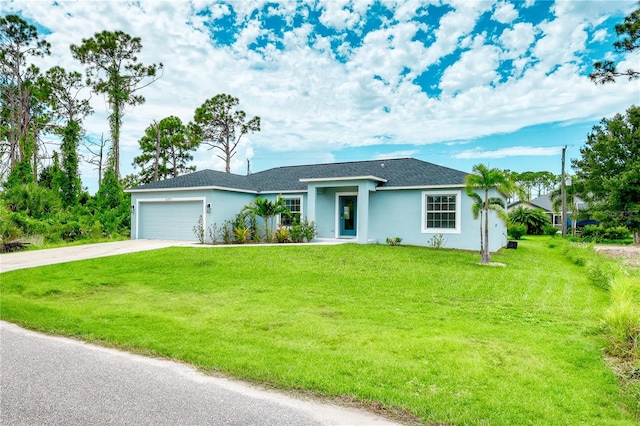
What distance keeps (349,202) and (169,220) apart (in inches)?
359

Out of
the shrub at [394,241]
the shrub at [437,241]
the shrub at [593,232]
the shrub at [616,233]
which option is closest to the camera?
the shrub at [437,241]

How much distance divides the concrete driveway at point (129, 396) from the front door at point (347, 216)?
14296 mm

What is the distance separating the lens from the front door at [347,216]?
18.7 meters

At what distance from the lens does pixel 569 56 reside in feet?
54.7

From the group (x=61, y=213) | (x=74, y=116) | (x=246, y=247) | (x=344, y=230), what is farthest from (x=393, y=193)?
(x=74, y=116)

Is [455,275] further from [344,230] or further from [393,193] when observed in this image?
[344,230]

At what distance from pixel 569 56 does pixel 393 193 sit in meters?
9.61

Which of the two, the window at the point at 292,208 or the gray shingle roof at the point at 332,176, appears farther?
the window at the point at 292,208

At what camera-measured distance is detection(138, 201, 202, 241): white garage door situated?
1858cm

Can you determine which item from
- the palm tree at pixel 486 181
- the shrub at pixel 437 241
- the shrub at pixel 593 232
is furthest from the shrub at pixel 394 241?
the shrub at pixel 593 232

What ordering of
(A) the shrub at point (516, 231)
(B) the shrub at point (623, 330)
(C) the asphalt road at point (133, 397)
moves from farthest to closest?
(A) the shrub at point (516, 231), (B) the shrub at point (623, 330), (C) the asphalt road at point (133, 397)

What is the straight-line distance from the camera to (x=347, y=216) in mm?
18828

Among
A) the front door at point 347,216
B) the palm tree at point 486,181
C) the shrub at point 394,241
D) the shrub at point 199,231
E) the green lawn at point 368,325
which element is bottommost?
the green lawn at point 368,325

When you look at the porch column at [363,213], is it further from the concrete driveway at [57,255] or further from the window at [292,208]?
the concrete driveway at [57,255]
